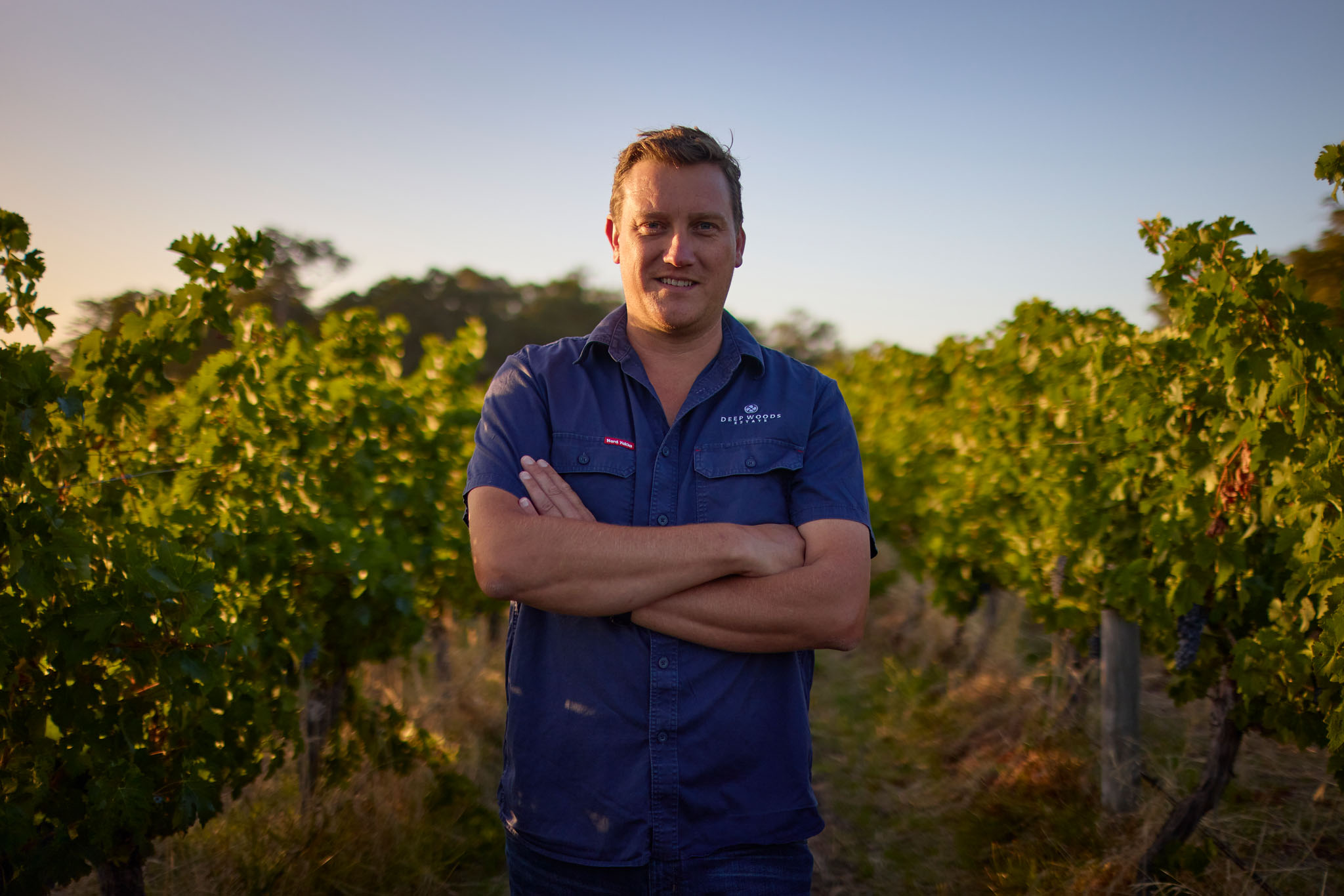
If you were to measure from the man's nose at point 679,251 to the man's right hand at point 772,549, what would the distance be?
601 millimetres

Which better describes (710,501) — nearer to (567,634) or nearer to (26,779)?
(567,634)

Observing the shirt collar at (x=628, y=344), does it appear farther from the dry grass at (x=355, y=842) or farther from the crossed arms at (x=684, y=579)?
the dry grass at (x=355, y=842)

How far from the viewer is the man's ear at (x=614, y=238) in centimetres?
205

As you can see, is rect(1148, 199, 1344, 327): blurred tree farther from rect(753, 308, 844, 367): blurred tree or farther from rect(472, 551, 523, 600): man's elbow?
rect(753, 308, 844, 367): blurred tree

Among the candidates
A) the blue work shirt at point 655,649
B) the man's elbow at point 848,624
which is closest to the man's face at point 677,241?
the blue work shirt at point 655,649

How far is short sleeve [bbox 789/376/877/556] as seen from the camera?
75.1 inches

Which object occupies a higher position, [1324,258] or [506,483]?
[1324,258]

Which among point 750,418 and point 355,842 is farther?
point 355,842

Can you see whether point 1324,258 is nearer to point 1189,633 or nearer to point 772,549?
point 1189,633

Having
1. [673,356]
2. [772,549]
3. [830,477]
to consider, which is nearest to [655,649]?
[772,549]

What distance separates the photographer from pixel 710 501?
6.22ft

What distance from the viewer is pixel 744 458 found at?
6.30 feet

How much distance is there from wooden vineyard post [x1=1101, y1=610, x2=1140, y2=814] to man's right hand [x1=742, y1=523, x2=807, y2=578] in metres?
3.02

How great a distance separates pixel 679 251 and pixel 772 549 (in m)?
0.68
